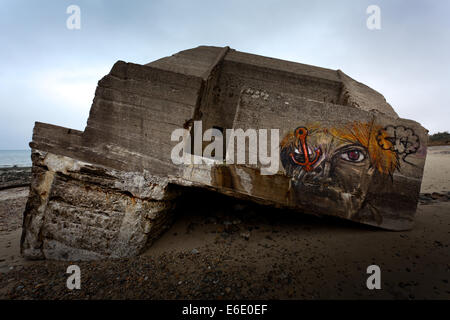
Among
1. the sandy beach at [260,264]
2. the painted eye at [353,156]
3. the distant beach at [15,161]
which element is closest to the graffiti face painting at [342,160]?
the painted eye at [353,156]

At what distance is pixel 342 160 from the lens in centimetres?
313

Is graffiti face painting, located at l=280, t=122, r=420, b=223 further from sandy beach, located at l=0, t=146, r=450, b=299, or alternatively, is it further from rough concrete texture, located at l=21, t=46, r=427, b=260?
sandy beach, located at l=0, t=146, r=450, b=299

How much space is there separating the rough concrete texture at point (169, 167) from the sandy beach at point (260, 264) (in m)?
0.30

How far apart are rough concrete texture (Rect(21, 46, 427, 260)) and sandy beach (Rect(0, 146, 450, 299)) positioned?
0.30 meters

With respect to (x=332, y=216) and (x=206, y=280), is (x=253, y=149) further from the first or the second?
(x=206, y=280)

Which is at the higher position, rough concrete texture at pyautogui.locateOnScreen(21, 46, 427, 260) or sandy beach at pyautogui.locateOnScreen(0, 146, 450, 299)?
rough concrete texture at pyautogui.locateOnScreen(21, 46, 427, 260)

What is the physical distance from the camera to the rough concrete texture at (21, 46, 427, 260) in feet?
9.68

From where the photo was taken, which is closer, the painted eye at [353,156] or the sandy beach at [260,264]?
the sandy beach at [260,264]

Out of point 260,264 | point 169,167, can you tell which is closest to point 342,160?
point 260,264

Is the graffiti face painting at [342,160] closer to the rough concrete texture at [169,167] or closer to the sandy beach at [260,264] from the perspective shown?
the rough concrete texture at [169,167]

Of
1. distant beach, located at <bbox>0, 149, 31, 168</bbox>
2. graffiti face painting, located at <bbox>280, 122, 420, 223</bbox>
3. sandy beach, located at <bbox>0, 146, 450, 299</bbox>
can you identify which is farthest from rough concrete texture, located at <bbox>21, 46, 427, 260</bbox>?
distant beach, located at <bbox>0, 149, 31, 168</bbox>

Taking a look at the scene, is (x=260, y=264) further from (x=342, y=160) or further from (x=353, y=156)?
(x=353, y=156)

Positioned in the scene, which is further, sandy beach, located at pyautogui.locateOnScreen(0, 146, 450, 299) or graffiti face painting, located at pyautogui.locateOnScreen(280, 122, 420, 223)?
graffiti face painting, located at pyautogui.locateOnScreen(280, 122, 420, 223)

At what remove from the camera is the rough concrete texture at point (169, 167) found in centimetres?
295
